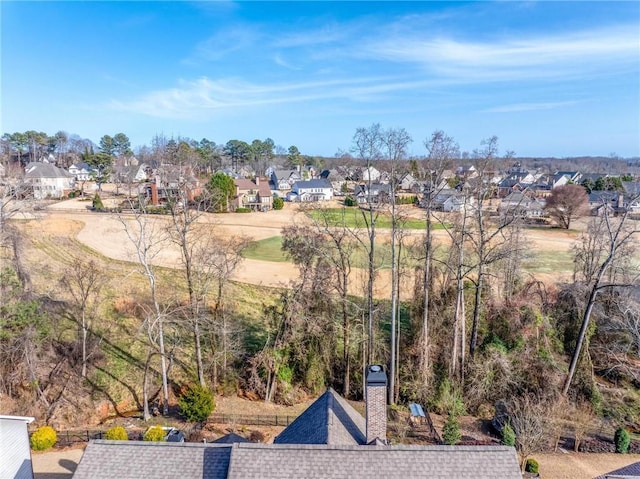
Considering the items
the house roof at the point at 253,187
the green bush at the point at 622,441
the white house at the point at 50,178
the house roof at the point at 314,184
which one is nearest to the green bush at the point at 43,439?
the green bush at the point at 622,441

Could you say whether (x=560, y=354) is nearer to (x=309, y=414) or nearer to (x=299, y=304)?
(x=299, y=304)

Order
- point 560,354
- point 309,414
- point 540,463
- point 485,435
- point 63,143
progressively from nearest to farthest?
point 309,414 → point 540,463 → point 485,435 → point 560,354 → point 63,143

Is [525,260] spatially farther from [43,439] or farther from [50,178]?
[50,178]

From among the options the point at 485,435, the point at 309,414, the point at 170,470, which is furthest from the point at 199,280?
the point at 485,435

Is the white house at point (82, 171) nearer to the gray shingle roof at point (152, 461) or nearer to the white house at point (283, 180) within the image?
the white house at point (283, 180)

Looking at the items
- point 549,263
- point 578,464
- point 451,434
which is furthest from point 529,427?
point 549,263
